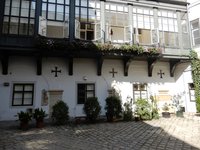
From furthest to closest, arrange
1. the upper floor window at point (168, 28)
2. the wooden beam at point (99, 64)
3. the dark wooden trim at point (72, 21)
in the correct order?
the upper floor window at point (168, 28), the wooden beam at point (99, 64), the dark wooden trim at point (72, 21)

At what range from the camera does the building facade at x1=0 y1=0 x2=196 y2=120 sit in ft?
38.4

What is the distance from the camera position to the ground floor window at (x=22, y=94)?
39.1 feet

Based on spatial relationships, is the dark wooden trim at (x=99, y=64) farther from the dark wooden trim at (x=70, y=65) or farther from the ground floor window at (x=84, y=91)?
the dark wooden trim at (x=70, y=65)

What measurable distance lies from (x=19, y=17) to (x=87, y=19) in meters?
4.03

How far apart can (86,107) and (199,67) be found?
25.9ft

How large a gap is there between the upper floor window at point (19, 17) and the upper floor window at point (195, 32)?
10.7 meters

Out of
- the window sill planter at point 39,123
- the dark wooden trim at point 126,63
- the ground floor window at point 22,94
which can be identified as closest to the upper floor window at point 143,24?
the dark wooden trim at point 126,63

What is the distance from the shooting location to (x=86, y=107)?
11.0 metres

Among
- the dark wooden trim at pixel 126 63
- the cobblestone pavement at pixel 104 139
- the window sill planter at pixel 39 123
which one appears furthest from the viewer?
the dark wooden trim at pixel 126 63

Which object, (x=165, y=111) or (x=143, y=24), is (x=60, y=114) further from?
(x=143, y=24)

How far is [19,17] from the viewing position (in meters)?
11.9

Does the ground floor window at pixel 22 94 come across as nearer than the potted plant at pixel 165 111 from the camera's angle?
Yes

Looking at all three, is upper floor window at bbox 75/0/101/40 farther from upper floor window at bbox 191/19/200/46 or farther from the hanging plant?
upper floor window at bbox 191/19/200/46

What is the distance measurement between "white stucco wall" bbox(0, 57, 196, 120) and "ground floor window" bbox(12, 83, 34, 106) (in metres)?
0.22
